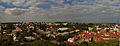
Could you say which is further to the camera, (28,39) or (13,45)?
(28,39)

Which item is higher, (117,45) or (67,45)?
(117,45)

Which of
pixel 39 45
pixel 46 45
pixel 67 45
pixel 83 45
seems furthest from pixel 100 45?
pixel 39 45

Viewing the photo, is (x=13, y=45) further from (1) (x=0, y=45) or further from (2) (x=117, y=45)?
(2) (x=117, y=45)

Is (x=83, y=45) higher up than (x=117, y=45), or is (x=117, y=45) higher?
(x=117, y=45)

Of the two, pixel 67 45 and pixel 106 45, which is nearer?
pixel 106 45

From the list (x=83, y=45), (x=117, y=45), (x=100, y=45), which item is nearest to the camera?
(x=117, y=45)

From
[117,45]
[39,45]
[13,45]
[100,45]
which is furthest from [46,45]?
[117,45]

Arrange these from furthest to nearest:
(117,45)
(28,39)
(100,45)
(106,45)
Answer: (28,39)
(100,45)
(106,45)
(117,45)

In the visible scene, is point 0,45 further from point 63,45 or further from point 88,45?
point 88,45

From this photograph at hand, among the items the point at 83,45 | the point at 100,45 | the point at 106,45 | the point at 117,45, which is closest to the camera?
the point at 117,45
